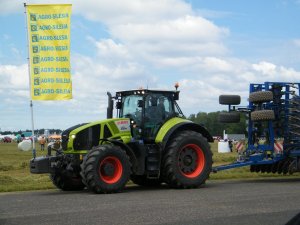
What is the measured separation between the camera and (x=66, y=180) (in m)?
12.4

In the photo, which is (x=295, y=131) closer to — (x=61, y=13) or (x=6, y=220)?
(x=61, y=13)

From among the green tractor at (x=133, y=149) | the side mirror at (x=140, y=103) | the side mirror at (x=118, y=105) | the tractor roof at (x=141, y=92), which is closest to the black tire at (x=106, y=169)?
the green tractor at (x=133, y=149)

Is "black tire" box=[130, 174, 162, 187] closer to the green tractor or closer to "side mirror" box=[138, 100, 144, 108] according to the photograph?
the green tractor

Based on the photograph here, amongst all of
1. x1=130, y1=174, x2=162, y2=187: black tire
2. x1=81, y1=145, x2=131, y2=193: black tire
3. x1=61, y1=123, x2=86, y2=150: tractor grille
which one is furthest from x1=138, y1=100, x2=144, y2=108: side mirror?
x1=130, y1=174, x2=162, y2=187: black tire

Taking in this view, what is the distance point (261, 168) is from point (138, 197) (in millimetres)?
5066

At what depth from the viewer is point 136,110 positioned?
12.9 meters

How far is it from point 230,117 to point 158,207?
5.91 m

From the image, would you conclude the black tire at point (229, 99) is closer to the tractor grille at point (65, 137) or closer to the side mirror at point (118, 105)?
the side mirror at point (118, 105)

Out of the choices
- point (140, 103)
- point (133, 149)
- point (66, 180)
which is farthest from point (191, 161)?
point (66, 180)

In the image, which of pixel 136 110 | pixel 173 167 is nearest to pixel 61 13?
pixel 136 110

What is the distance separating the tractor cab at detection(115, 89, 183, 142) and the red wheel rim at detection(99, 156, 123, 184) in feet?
3.96

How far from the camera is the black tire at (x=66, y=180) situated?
12.2 metres

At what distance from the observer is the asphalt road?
25.6 feet

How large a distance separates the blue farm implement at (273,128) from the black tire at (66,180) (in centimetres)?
437
